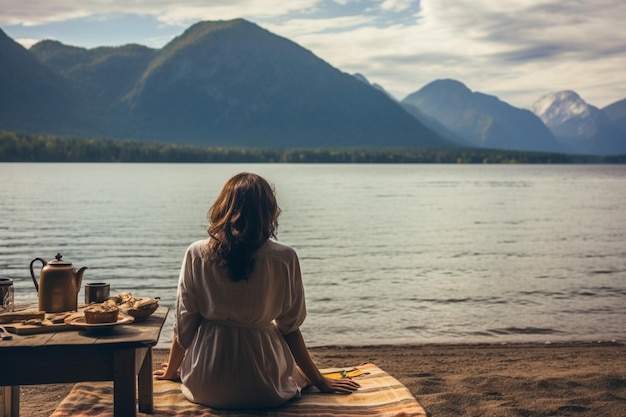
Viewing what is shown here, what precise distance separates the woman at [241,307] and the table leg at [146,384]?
0.24 metres

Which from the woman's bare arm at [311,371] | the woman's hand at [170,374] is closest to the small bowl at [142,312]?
the woman's hand at [170,374]

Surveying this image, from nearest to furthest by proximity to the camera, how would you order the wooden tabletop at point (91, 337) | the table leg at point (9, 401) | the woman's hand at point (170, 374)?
the wooden tabletop at point (91, 337) < the woman's hand at point (170, 374) < the table leg at point (9, 401)

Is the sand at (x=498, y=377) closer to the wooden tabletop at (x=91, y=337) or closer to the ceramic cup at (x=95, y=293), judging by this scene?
the ceramic cup at (x=95, y=293)

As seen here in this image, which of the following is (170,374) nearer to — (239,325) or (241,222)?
(239,325)

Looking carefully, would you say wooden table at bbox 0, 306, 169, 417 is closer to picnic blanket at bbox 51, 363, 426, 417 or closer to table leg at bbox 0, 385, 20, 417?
picnic blanket at bbox 51, 363, 426, 417

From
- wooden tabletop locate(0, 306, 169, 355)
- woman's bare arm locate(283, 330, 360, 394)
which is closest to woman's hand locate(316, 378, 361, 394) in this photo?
woman's bare arm locate(283, 330, 360, 394)

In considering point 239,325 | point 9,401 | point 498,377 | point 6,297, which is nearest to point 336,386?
point 239,325

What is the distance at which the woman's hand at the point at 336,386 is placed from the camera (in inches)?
217

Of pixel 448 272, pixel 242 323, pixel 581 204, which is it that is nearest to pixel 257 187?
pixel 242 323

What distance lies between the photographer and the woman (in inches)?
186

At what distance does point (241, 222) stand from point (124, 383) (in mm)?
1301

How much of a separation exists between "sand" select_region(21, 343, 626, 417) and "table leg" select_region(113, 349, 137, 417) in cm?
284

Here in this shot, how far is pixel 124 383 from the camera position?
15.1 feet

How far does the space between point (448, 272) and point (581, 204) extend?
40909 mm
